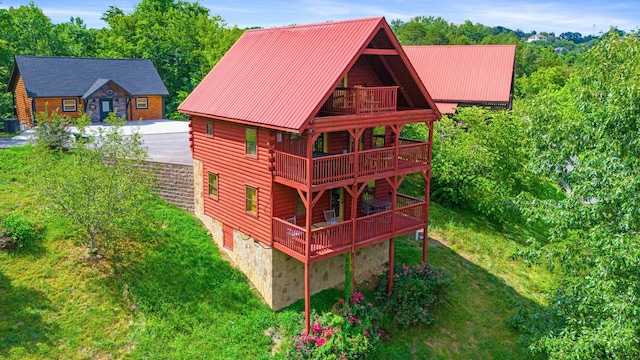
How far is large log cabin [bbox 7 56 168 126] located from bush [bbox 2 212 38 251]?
18.4 meters

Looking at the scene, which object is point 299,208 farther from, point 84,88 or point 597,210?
point 84,88

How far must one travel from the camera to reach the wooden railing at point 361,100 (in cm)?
1992

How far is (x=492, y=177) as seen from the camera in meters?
32.3

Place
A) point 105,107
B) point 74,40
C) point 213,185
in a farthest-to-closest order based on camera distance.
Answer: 1. point 74,40
2. point 105,107
3. point 213,185

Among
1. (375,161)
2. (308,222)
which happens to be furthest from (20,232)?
(375,161)

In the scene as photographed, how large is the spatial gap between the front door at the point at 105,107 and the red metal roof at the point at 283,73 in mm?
21681

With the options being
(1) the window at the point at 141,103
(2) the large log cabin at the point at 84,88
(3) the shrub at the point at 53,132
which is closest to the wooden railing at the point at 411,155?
(3) the shrub at the point at 53,132

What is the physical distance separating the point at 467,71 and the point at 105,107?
3042 centimetres

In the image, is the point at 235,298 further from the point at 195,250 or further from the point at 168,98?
the point at 168,98

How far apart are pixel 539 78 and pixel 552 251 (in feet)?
214

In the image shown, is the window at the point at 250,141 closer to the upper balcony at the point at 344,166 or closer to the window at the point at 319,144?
the upper balcony at the point at 344,166

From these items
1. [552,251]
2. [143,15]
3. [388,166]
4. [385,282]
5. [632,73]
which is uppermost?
[143,15]

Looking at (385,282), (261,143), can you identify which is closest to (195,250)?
(261,143)

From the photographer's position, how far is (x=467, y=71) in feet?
156
